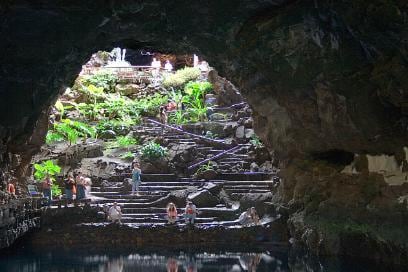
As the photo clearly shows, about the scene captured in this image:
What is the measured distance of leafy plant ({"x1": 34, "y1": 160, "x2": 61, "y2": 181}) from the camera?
22.6m

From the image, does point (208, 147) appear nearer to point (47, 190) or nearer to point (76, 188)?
point (76, 188)

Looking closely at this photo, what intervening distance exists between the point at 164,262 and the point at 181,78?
2362 centimetres

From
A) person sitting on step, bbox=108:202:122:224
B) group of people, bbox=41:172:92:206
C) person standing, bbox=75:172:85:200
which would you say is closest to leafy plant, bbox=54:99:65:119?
group of people, bbox=41:172:92:206

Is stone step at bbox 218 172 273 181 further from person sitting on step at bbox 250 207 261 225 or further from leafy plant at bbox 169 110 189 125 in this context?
leafy plant at bbox 169 110 189 125

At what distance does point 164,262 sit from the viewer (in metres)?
14.7

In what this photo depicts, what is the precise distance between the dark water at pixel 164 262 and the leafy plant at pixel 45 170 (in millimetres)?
6718

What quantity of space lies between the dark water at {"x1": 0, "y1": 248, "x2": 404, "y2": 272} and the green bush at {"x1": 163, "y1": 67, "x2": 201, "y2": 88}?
2127cm

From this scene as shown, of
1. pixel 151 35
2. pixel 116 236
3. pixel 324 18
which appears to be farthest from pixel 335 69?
pixel 116 236

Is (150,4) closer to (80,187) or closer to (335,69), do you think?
(335,69)

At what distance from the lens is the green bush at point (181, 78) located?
120 feet

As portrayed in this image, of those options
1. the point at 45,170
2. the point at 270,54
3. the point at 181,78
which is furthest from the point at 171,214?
the point at 181,78

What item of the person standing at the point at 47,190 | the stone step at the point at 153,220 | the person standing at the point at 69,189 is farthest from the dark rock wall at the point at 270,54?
the stone step at the point at 153,220

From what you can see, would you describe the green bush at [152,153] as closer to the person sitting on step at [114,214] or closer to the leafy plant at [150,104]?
the person sitting on step at [114,214]

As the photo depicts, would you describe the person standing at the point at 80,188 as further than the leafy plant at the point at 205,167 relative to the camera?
No
